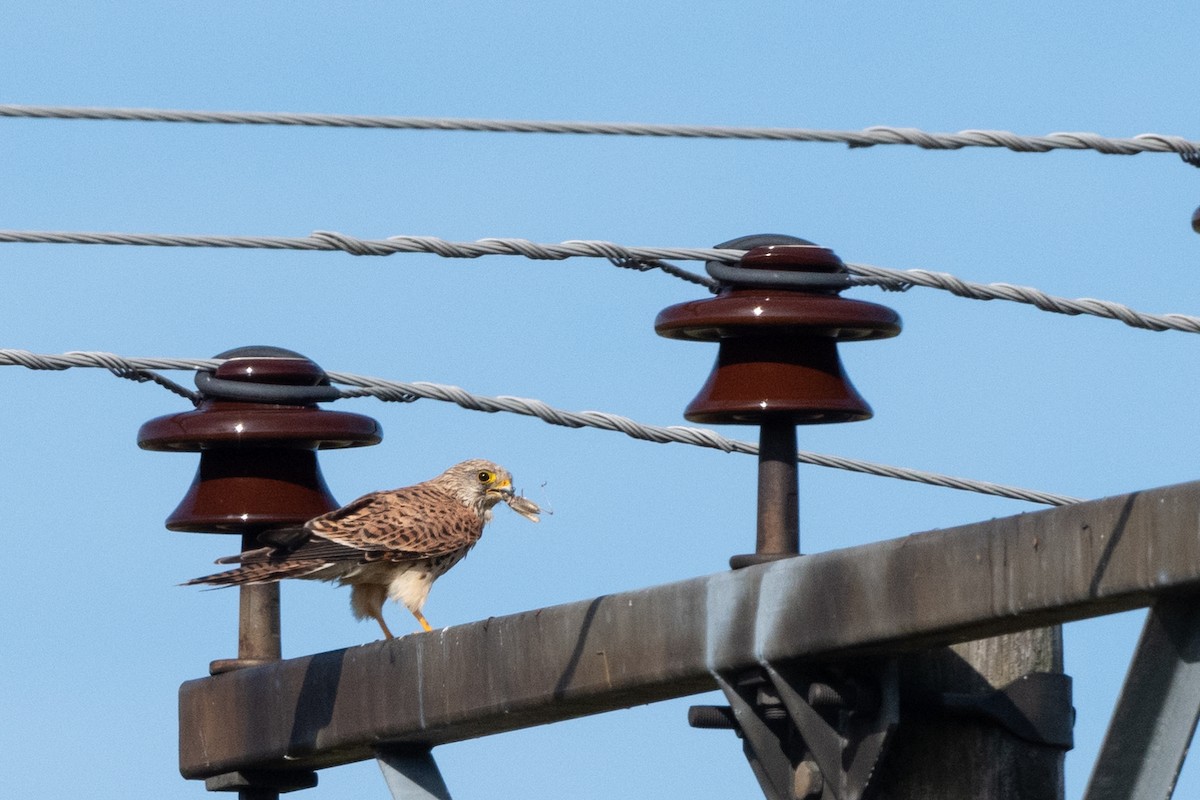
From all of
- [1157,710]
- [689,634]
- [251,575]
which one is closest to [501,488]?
[251,575]

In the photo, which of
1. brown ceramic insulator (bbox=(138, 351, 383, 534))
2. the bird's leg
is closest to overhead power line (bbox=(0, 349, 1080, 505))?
brown ceramic insulator (bbox=(138, 351, 383, 534))

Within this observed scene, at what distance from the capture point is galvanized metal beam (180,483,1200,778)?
11.8 feet

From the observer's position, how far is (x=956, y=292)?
16.9 ft

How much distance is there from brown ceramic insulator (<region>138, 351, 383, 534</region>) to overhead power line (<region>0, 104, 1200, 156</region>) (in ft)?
3.65

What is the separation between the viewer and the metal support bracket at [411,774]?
16.6ft

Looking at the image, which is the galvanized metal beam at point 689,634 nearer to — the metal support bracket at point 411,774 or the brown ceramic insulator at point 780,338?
the metal support bracket at point 411,774

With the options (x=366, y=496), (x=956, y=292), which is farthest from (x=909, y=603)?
(x=366, y=496)

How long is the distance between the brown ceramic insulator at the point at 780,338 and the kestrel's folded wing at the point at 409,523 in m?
2.09

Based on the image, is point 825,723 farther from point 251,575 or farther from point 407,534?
point 407,534

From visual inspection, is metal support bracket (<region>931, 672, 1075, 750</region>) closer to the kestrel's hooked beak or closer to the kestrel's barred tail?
the kestrel's barred tail

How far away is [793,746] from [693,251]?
1.25m

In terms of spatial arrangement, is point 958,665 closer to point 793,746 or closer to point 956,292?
point 793,746

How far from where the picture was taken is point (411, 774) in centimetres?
507

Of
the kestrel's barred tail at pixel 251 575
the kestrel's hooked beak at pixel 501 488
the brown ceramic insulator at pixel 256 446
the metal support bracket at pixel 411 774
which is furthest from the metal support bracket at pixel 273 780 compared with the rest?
the kestrel's hooked beak at pixel 501 488
